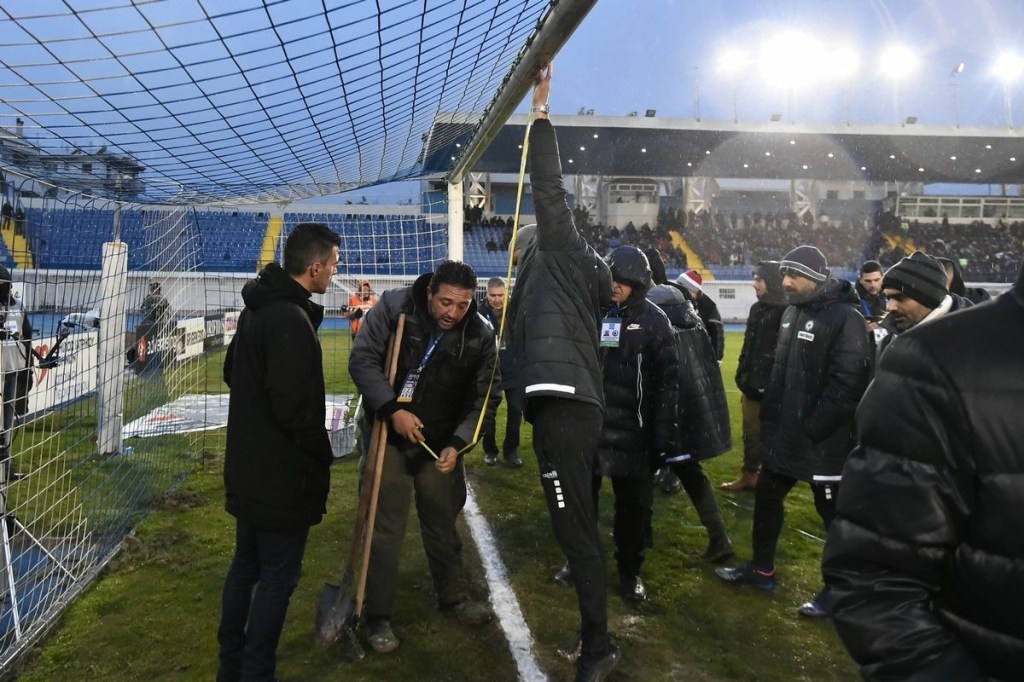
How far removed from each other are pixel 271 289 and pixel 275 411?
46cm

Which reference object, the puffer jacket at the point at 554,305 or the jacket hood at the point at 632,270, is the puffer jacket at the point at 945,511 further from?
the jacket hood at the point at 632,270

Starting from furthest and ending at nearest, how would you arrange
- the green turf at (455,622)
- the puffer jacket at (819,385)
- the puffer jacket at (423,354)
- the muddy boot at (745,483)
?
the muddy boot at (745,483) → the puffer jacket at (819,385) → the puffer jacket at (423,354) → the green turf at (455,622)

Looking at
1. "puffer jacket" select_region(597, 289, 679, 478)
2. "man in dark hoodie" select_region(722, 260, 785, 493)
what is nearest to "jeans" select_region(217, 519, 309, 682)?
"puffer jacket" select_region(597, 289, 679, 478)

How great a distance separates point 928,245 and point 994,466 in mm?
38208

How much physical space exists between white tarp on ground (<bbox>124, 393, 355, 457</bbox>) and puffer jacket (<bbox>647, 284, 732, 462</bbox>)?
8.82 feet

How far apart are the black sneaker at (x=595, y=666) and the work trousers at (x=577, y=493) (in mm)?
23

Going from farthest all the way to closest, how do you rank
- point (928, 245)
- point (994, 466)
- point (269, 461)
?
point (928, 245), point (269, 461), point (994, 466)

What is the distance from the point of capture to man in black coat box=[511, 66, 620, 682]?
2.80m

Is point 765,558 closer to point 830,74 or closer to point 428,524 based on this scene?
point 428,524

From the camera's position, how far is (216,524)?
188 inches

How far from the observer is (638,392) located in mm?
3574

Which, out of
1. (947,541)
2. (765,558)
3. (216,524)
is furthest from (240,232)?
(947,541)

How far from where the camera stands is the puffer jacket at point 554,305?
280cm

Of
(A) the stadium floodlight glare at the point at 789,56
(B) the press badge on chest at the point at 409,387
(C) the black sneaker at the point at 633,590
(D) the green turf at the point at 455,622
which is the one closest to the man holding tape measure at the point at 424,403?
(B) the press badge on chest at the point at 409,387
